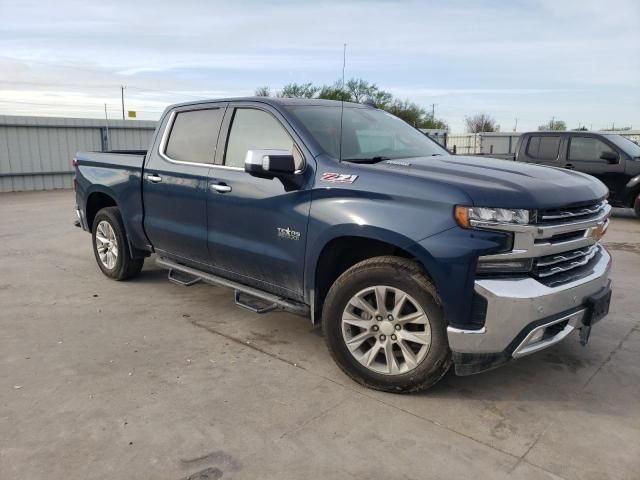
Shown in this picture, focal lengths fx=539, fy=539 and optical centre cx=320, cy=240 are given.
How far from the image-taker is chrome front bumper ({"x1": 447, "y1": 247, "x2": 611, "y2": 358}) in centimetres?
290

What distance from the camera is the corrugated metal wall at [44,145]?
51.0 feet

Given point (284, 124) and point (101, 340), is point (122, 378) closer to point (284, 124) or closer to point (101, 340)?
point (101, 340)

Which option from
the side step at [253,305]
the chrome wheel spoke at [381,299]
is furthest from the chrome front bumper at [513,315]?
the side step at [253,305]

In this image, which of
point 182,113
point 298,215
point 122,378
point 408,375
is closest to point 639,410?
point 408,375

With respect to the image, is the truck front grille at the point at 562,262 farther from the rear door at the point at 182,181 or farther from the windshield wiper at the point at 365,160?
the rear door at the point at 182,181

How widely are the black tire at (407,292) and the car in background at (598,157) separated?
8.39 m

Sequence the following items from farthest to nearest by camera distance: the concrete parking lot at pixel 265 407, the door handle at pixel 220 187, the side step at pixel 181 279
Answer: the side step at pixel 181 279 → the door handle at pixel 220 187 → the concrete parking lot at pixel 265 407

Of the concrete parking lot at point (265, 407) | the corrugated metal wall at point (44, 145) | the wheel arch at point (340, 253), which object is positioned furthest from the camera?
the corrugated metal wall at point (44, 145)

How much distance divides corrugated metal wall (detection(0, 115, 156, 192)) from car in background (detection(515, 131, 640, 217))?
43.8ft

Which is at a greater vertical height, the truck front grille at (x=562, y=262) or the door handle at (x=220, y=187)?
the door handle at (x=220, y=187)

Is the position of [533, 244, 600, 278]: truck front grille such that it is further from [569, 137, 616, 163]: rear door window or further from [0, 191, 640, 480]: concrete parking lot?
[569, 137, 616, 163]: rear door window

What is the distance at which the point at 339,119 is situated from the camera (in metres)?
4.22

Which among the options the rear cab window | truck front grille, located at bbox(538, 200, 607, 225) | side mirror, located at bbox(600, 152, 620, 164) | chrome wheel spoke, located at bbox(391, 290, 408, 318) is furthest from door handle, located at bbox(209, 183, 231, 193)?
side mirror, located at bbox(600, 152, 620, 164)

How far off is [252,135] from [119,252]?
2407 millimetres
